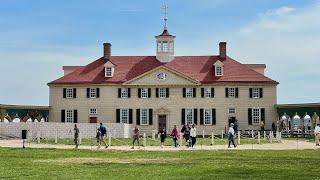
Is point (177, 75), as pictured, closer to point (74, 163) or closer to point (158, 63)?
point (158, 63)

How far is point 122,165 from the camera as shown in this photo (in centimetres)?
2136

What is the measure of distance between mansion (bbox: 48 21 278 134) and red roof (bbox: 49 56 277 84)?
10 cm

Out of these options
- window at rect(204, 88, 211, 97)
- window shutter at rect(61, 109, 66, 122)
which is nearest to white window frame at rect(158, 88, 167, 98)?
window at rect(204, 88, 211, 97)

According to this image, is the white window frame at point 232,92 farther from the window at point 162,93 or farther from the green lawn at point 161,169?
the green lawn at point 161,169

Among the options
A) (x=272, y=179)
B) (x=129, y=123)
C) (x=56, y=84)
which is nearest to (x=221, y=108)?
(x=129, y=123)

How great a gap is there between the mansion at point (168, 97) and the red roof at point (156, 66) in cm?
10

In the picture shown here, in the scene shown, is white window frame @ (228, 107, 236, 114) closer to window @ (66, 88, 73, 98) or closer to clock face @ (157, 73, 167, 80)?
clock face @ (157, 73, 167, 80)

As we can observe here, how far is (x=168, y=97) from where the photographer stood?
5916 cm

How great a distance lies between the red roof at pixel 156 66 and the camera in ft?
194

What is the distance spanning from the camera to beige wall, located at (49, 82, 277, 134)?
58.6m

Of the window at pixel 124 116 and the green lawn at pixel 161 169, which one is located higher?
the window at pixel 124 116

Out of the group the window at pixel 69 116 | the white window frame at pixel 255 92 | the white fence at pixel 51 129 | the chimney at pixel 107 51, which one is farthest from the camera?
the chimney at pixel 107 51

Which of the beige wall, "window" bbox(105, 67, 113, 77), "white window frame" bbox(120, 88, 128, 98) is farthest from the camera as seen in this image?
"window" bbox(105, 67, 113, 77)

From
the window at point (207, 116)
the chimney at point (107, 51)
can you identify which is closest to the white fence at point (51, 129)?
the window at point (207, 116)
